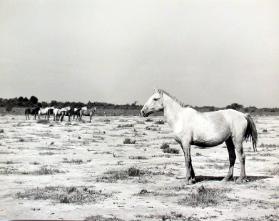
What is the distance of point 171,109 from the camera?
14.0m

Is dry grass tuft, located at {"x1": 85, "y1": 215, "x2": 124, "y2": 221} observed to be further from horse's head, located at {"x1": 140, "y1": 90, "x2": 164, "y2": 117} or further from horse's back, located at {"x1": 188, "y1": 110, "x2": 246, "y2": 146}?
horse's head, located at {"x1": 140, "y1": 90, "x2": 164, "y2": 117}

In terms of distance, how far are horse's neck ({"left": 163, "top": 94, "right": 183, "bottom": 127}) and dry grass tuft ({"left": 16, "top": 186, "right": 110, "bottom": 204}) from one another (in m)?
2.90

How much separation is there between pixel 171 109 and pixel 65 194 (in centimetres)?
392

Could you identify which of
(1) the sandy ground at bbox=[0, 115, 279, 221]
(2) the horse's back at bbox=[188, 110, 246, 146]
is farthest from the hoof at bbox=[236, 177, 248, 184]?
(2) the horse's back at bbox=[188, 110, 246, 146]

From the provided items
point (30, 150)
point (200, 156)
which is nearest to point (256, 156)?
point (200, 156)

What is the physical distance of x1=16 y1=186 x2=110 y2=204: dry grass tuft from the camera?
36.7 ft

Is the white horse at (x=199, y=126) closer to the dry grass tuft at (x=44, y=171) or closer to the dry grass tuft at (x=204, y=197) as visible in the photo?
the dry grass tuft at (x=204, y=197)

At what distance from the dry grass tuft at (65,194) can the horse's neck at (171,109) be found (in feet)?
9.51

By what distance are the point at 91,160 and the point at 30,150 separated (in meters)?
4.75

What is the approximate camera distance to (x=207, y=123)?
537 inches

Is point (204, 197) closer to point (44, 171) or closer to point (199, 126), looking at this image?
point (199, 126)

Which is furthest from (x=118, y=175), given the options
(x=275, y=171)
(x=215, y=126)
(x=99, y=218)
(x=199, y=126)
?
(x=99, y=218)

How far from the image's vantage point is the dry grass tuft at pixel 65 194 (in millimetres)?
11191

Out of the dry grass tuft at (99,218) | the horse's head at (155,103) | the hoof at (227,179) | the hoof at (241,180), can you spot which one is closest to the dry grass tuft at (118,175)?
the horse's head at (155,103)
